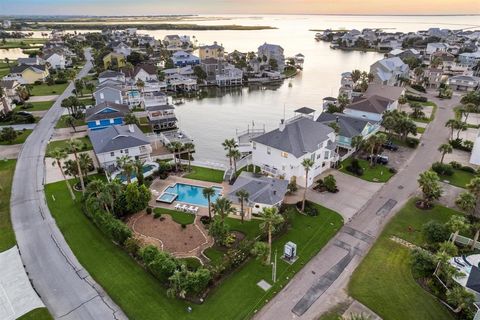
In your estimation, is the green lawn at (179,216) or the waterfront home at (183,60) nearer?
the green lawn at (179,216)

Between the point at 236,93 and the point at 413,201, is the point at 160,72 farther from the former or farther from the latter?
the point at 413,201

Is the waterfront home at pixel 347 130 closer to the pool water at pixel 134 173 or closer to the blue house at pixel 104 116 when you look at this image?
the pool water at pixel 134 173

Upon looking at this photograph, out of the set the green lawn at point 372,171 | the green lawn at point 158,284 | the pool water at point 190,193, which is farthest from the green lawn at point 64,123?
the green lawn at point 372,171

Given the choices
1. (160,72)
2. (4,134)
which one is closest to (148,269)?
(4,134)

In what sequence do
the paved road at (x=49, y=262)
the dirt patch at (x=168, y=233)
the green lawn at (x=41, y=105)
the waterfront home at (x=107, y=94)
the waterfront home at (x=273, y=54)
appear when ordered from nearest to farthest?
the paved road at (x=49, y=262) < the dirt patch at (x=168, y=233) < the waterfront home at (x=107, y=94) < the green lawn at (x=41, y=105) < the waterfront home at (x=273, y=54)

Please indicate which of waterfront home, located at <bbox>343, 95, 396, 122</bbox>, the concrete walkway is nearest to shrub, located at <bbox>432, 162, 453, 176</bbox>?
waterfront home, located at <bbox>343, 95, 396, 122</bbox>

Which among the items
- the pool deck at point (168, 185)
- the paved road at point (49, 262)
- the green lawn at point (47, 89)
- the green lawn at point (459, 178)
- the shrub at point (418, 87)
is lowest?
the green lawn at point (459, 178)

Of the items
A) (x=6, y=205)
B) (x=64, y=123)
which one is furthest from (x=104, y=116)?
(x=6, y=205)
